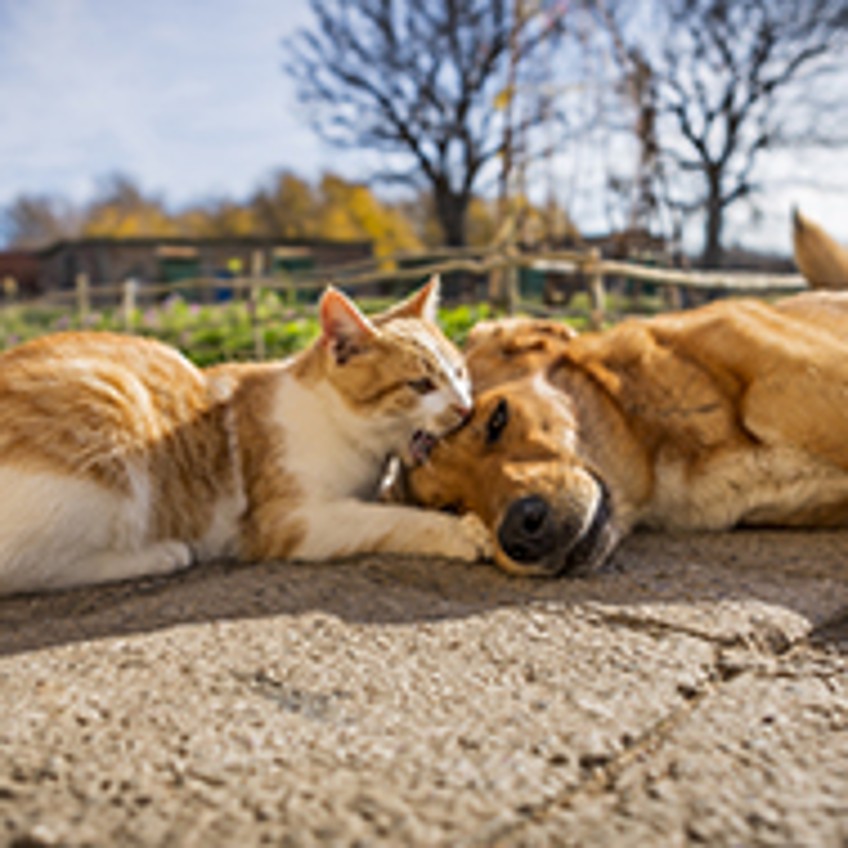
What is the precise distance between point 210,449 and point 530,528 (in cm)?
139

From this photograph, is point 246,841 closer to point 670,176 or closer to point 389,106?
point 670,176

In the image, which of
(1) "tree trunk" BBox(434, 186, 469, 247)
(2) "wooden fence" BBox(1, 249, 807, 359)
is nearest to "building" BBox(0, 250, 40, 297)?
(1) "tree trunk" BBox(434, 186, 469, 247)

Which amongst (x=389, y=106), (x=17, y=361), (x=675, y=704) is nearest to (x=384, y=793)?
(x=675, y=704)

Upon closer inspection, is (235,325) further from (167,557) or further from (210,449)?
(167,557)

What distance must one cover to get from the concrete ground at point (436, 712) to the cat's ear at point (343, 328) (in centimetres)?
102

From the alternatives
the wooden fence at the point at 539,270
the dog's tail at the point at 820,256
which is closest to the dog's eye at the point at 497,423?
the wooden fence at the point at 539,270

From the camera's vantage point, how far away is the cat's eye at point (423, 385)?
3045 millimetres

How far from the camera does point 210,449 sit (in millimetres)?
3170

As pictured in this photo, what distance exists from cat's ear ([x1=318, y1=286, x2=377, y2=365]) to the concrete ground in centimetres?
102

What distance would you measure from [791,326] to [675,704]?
205cm

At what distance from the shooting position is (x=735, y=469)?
292cm

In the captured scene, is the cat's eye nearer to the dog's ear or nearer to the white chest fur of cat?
the white chest fur of cat

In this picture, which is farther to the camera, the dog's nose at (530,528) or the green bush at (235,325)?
the green bush at (235,325)

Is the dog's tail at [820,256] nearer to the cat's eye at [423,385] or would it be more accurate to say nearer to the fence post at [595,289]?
the fence post at [595,289]
